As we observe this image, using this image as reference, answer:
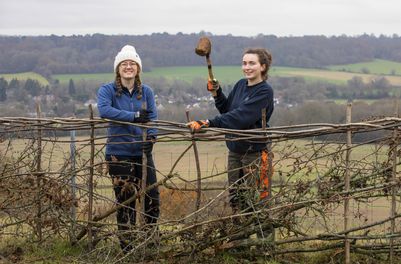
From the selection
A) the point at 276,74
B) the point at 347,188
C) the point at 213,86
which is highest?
the point at 213,86

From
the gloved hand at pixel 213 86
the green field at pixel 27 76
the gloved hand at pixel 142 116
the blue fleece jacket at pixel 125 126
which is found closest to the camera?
the gloved hand at pixel 142 116

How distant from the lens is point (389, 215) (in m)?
6.07

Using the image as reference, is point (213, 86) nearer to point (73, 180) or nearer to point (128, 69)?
point (128, 69)

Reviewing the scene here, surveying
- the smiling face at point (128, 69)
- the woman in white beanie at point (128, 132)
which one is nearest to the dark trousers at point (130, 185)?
the woman in white beanie at point (128, 132)

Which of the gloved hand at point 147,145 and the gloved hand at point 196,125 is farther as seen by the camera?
the gloved hand at point 147,145

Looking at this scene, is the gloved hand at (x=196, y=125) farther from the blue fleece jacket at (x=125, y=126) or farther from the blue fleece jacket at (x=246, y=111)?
the blue fleece jacket at (x=125, y=126)

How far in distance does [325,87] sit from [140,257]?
3879cm

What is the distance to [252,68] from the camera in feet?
18.9

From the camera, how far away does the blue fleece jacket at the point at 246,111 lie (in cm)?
569

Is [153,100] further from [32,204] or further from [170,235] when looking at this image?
[32,204]

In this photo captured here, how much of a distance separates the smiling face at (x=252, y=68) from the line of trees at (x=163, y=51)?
30.2 meters

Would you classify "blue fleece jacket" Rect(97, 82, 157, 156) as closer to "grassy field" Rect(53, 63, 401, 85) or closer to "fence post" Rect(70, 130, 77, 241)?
"fence post" Rect(70, 130, 77, 241)

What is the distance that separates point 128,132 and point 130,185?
53 cm

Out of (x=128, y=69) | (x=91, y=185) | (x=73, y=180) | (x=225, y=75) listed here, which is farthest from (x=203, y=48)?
(x=225, y=75)
